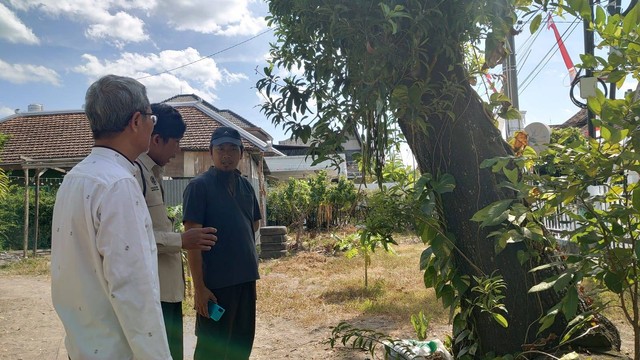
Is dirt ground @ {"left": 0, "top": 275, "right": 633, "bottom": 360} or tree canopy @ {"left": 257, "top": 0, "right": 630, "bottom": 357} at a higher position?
tree canopy @ {"left": 257, "top": 0, "right": 630, "bottom": 357}

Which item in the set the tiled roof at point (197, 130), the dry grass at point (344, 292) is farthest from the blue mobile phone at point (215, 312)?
the tiled roof at point (197, 130)

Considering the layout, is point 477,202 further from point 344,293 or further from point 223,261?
point 344,293

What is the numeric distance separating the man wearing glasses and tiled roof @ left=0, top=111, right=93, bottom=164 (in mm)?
15516

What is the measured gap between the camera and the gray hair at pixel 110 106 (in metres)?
1.74

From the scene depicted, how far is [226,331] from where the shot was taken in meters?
3.17

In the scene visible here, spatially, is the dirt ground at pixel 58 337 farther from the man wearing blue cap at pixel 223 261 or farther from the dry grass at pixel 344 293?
the man wearing blue cap at pixel 223 261

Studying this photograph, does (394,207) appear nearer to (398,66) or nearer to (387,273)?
(398,66)

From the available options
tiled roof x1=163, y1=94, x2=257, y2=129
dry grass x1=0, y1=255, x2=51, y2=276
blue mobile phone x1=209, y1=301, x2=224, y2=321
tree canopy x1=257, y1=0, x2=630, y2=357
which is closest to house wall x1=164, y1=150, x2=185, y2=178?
dry grass x1=0, y1=255, x2=51, y2=276

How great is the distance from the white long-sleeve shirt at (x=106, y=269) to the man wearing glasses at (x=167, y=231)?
83 cm

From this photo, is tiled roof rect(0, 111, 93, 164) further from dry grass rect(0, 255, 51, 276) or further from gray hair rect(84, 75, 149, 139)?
gray hair rect(84, 75, 149, 139)

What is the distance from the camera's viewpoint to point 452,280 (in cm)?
253

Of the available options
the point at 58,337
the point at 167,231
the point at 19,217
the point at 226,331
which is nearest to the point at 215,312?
the point at 226,331

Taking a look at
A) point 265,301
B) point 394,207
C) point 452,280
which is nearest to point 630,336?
point 452,280

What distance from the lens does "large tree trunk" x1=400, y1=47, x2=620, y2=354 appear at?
2502mm
